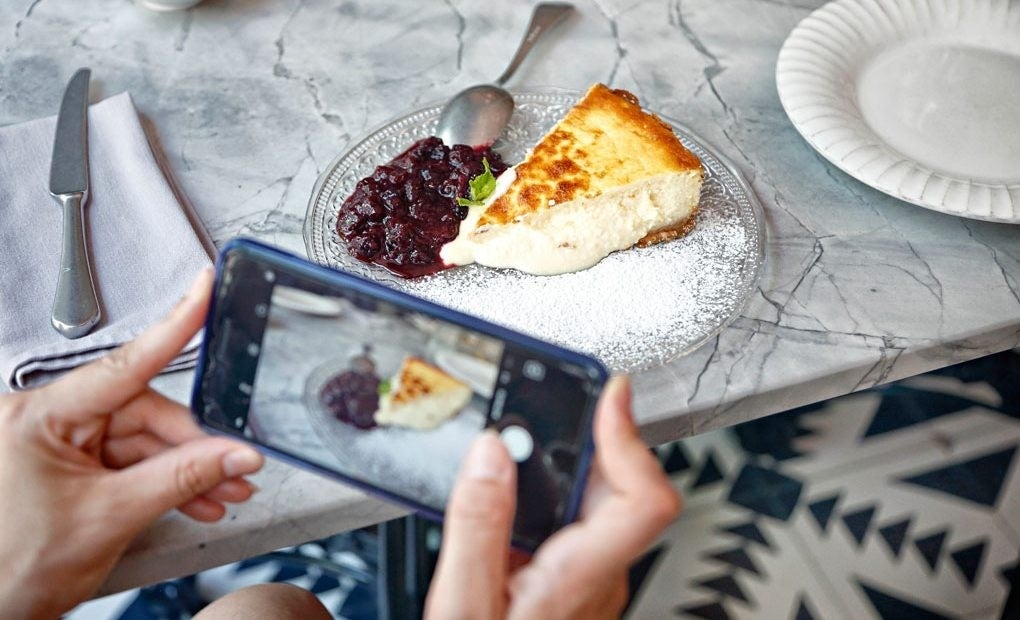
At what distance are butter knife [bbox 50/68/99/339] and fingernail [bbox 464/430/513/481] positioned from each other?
1.88 feet

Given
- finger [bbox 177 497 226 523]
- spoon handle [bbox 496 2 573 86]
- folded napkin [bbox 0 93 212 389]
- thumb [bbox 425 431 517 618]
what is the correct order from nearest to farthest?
thumb [bbox 425 431 517 618] → finger [bbox 177 497 226 523] → folded napkin [bbox 0 93 212 389] → spoon handle [bbox 496 2 573 86]

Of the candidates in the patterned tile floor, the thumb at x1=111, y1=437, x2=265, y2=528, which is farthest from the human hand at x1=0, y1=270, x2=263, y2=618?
the patterned tile floor

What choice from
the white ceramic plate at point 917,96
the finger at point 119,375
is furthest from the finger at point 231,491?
the white ceramic plate at point 917,96

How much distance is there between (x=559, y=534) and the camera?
0.75 metres

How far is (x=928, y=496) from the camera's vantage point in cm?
196

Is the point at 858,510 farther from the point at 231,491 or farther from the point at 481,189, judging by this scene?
the point at 231,491

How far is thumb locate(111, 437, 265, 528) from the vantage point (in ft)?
2.62

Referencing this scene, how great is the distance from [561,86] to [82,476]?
953 millimetres

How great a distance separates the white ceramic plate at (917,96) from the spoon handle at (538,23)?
0.38 meters

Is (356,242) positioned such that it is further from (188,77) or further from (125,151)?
(188,77)

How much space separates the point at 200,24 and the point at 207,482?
101 centimetres

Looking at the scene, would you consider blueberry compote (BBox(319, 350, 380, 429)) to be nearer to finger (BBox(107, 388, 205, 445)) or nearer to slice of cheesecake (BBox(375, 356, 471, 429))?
slice of cheesecake (BBox(375, 356, 471, 429))

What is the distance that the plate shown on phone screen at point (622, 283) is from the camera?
1.07m

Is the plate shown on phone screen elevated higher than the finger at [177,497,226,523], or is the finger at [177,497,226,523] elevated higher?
the plate shown on phone screen
